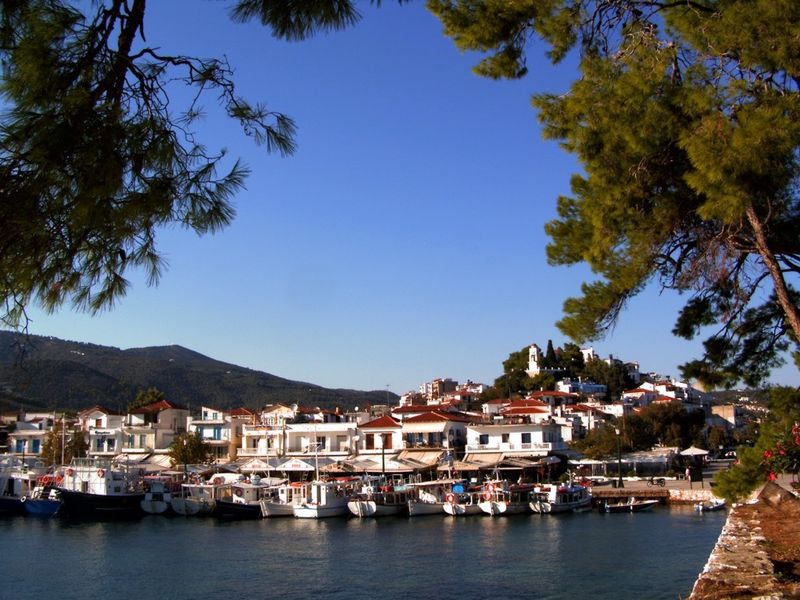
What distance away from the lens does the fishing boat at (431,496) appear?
38.5 metres

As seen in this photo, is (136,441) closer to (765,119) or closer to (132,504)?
(132,504)

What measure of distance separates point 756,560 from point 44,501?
4009 centimetres

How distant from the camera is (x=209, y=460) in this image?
53.0 m

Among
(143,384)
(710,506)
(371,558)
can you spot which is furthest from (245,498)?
(143,384)

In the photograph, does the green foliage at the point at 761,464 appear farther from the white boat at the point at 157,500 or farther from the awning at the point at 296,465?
the awning at the point at 296,465

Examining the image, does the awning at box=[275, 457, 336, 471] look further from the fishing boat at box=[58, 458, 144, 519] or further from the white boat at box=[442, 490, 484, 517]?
the white boat at box=[442, 490, 484, 517]

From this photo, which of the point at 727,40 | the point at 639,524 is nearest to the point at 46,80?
the point at 727,40

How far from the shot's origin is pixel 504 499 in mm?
38375

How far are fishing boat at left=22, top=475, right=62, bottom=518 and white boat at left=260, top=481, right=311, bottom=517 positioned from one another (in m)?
10.9

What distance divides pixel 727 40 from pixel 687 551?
68.7ft

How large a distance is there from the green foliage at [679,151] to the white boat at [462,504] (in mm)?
28539

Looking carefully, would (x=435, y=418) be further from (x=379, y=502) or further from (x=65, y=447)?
(x=65, y=447)

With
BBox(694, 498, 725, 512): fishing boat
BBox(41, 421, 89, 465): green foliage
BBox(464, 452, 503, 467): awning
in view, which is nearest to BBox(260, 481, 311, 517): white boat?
BBox(464, 452, 503, 467): awning

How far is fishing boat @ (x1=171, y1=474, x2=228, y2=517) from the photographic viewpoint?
4119 centimetres
